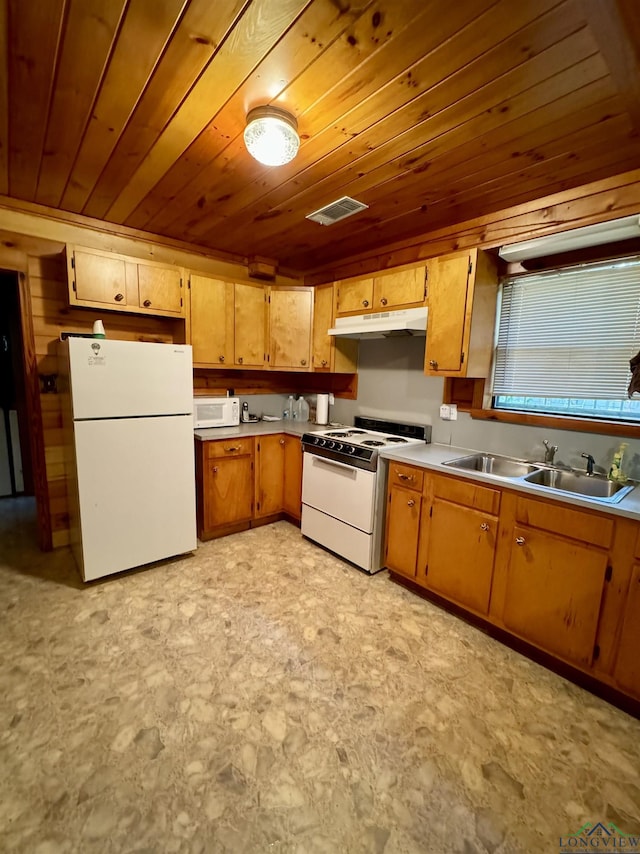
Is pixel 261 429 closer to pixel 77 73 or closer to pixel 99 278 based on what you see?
pixel 99 278

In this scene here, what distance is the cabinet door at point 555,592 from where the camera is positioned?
166cm

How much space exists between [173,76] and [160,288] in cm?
160

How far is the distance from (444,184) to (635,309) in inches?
48.7

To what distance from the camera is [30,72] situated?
4.48ft

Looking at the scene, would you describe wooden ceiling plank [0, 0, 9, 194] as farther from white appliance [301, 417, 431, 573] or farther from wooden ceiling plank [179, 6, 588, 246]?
white appliance [301, 417, 431, 573]

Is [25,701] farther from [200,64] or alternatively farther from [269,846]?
[200,64]

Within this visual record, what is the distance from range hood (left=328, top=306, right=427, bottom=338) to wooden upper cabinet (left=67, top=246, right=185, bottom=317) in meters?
1.29

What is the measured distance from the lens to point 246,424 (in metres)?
3.48

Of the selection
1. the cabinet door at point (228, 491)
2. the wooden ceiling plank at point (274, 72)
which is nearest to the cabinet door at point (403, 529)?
the cabinet door at point (228, 491)

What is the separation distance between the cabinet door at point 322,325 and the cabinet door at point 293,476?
73 cm

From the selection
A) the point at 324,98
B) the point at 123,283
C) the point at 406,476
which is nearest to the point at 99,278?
the point at 123,283

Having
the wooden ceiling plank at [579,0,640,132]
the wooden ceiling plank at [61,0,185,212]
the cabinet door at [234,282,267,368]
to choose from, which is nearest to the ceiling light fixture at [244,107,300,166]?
the wooden ceiling plank at [61,0,185,212]

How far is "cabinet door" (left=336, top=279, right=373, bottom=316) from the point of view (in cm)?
284

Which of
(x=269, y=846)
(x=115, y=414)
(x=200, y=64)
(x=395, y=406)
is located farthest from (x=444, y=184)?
(x=269, y=846)
